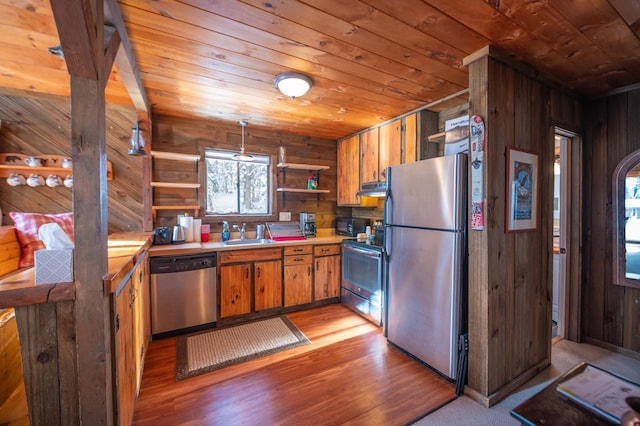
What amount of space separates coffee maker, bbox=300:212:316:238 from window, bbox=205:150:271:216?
53 cm

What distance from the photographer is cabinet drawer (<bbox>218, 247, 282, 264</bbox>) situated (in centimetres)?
302

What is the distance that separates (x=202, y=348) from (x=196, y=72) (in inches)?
98.9

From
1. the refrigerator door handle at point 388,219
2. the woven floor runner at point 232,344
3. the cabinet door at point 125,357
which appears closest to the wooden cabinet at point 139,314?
the cabinet door at point 125,357

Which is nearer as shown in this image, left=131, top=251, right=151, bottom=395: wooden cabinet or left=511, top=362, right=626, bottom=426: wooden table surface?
left=511, top=362, right=626, bottom=426: wooden table surface

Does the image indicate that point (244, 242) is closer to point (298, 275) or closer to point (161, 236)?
point (298, 275)

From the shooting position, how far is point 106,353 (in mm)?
1182

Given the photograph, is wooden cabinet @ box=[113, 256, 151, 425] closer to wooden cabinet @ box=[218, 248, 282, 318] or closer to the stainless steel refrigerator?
wooden cabinet @ box=[218, 248, 282, 318]

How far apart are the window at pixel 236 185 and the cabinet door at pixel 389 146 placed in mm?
1645

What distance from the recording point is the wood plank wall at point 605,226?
7.95ft

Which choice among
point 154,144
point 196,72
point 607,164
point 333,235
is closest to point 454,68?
point 607,164

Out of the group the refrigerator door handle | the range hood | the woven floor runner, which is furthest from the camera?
the range hood

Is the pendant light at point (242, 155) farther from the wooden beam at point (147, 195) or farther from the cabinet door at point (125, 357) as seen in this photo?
the cabinet door at point (125, 357)

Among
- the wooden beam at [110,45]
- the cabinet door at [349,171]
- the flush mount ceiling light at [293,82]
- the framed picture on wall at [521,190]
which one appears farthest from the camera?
the cabinet door at [349,171]

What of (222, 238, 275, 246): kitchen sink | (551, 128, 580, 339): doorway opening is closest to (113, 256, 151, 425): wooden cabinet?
(222, 238, 275, 246): kitchen sink
